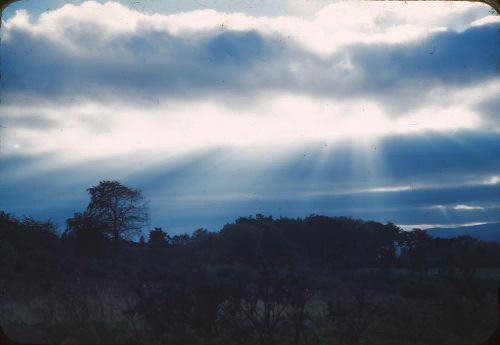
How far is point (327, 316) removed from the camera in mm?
5414

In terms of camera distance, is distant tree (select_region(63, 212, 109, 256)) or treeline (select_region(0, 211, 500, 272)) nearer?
treeline (select_region(0, 211, 500, 272))

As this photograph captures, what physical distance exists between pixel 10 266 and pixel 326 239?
17.4 feet

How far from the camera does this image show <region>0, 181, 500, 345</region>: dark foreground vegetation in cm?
549

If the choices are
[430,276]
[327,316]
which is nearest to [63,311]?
[327,316]

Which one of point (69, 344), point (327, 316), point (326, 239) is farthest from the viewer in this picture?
point (326, 239)

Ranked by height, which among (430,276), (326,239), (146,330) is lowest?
(146,330)

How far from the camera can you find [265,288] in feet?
18.1

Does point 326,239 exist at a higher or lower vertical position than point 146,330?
higher

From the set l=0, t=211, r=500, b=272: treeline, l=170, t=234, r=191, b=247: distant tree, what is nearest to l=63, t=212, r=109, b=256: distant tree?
l=0, t=211, r=500, b=272: treeline

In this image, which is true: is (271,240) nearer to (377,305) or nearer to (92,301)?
(377,305)

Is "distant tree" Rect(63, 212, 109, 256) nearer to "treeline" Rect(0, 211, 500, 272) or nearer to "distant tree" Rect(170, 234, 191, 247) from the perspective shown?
"treeline" Rect(0, 211, 500, 272)

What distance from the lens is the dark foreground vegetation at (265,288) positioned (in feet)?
18.0

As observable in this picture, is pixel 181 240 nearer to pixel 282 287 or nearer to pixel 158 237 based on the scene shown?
pixel 158 237

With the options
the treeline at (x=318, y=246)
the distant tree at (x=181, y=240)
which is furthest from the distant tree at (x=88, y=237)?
the distant tree at (x=181, y=240)
